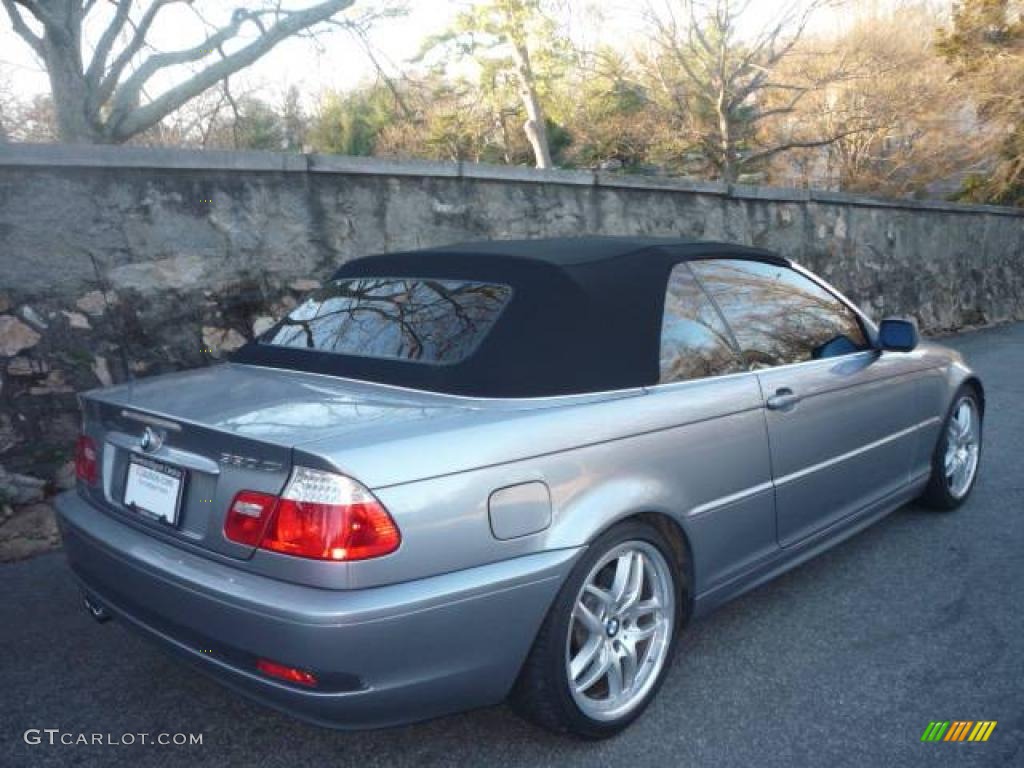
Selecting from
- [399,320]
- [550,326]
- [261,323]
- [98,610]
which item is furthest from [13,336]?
[550,326]

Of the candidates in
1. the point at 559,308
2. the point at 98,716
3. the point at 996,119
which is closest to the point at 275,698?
the point at 98,716

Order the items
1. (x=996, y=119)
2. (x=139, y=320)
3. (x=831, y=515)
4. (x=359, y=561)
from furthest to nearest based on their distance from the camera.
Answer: (x=996, y=119) → (x=139, y=320) → (x=831, y=515) → (x=359, y=561)

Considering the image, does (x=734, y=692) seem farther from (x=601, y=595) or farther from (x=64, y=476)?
(x=64, y=476)

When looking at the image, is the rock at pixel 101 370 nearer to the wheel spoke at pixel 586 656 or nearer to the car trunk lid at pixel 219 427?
the car trunk lid at pixel 219 427

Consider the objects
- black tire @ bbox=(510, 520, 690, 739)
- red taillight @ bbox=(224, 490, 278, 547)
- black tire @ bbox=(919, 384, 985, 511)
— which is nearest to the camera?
red taillight @ bbox=(224, 490, 278, 547)

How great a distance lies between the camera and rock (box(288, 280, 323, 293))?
5.30 m

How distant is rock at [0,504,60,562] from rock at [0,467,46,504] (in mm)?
49

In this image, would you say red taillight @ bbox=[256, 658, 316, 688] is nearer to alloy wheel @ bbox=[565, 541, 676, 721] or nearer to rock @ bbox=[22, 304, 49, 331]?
alloy wheel @ bbox=[565, 541, 676, 721]

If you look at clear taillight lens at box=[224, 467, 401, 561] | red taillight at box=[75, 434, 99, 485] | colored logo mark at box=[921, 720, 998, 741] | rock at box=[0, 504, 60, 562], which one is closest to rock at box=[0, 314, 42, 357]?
rock at box=[0, 504, 60, 562]

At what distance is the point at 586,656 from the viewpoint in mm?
2332

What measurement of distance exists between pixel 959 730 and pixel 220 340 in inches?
166

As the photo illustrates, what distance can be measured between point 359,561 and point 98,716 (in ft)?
4.15

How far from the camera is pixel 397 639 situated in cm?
190

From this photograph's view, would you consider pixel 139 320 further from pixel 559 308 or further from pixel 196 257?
pixel 559 308
